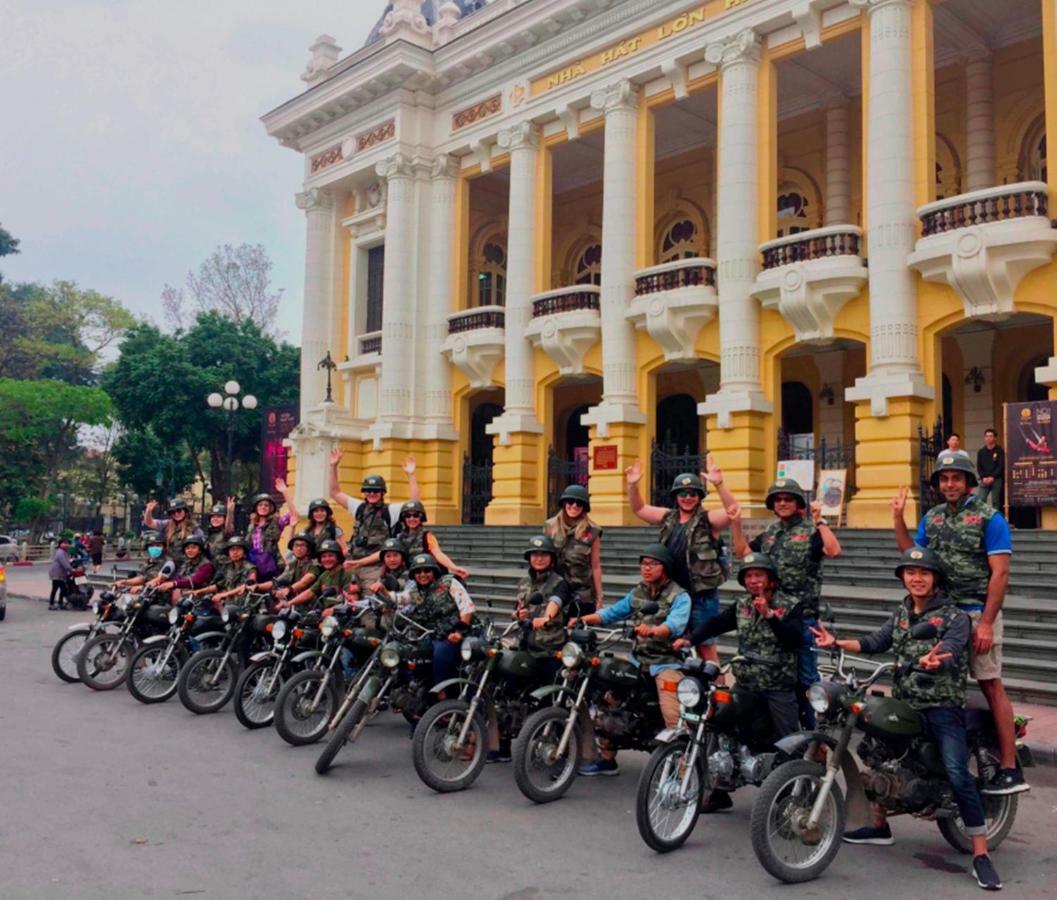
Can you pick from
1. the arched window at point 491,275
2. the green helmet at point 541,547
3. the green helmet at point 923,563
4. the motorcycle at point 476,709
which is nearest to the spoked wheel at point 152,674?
the motorcycle at point 476,709

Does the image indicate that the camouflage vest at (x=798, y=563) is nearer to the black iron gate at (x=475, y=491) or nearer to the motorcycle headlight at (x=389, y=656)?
the motorcycle headlight at (x=389, y=656)

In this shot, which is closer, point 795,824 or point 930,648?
point 795,824

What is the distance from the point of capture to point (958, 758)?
4.87m

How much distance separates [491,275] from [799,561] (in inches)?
857

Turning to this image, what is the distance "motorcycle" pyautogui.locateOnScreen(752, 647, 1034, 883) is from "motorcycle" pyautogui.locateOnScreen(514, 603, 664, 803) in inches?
54.3

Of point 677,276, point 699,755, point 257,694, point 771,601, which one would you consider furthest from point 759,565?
point 677,276

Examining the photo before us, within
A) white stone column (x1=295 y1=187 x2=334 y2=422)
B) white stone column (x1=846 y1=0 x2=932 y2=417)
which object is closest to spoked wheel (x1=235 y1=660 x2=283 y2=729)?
white stone column (x1=846 y1=0 x2=932 y2=417)

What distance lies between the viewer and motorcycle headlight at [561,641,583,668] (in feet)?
20.1

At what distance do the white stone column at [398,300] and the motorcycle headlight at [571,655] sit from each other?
59.8 ft

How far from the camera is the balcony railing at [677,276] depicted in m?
19.2

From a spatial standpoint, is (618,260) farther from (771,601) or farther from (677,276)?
(771,601)

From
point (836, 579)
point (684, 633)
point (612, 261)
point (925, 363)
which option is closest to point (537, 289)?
point (612, 261)

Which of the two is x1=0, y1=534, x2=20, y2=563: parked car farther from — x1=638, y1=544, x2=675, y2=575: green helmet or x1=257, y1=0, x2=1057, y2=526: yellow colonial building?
x1=638, y1=544, x2=675, y2=575: green helmet

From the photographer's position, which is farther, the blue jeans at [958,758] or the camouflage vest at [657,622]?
the camouflage vest at [657,622]
